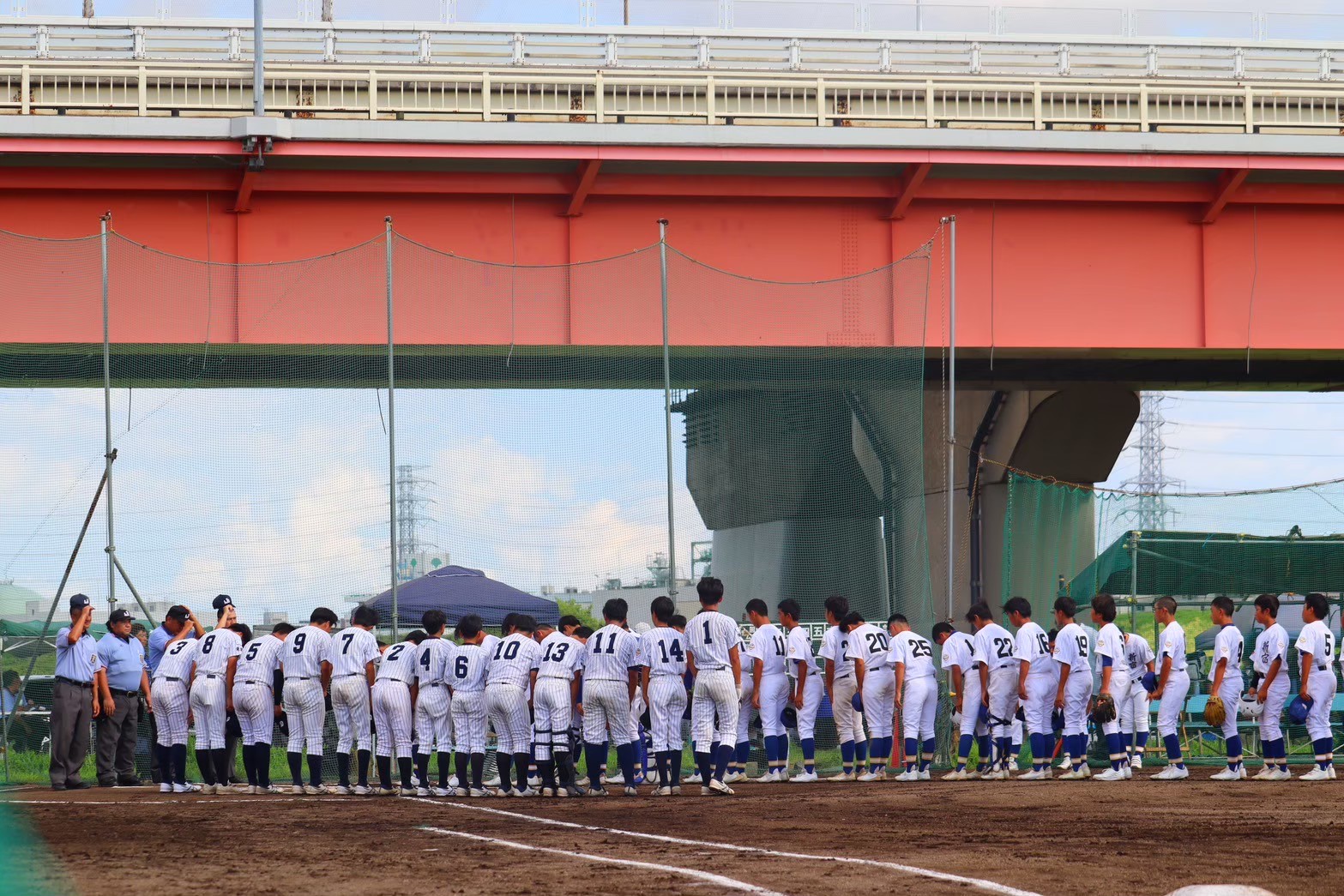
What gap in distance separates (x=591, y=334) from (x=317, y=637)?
608 centimetres

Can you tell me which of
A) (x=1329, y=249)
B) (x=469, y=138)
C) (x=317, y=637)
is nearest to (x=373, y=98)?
(x=469, y=138)

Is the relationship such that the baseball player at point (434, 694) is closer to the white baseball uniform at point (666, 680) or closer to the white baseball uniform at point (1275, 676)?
the white baseball uniform at point (666, 680)

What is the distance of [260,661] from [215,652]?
1.62 feet

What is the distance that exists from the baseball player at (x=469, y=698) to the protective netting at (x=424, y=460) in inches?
74.0

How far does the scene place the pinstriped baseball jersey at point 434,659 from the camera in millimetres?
13781

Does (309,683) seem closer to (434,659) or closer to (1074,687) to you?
(434,659)

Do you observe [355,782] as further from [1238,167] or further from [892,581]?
[1238,167]

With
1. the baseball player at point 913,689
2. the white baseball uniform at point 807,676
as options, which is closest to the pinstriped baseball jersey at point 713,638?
the white baseball uniform at point 807,676

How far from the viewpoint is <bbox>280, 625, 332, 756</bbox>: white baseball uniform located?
14.0 m

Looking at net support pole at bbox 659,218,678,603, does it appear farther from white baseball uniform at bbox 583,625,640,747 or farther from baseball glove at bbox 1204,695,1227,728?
baseball glove at bbox 1204,695,1227,728

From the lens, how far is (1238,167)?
66.3 feet

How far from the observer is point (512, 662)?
13.6 m

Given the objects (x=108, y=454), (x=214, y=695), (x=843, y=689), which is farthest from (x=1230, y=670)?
(x=108, y=454)

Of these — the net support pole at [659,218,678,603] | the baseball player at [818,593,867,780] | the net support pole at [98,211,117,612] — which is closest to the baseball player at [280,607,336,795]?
the net support pole at [98,211,117,612]
